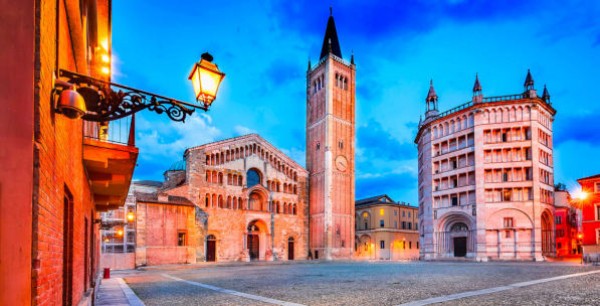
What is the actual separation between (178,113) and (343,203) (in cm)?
4841

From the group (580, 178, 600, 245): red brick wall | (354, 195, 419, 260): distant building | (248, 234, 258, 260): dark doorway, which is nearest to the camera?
(580, 178, 600, 245): red brick wall

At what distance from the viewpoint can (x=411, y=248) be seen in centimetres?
7025

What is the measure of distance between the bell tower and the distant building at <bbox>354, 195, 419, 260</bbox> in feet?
49.4

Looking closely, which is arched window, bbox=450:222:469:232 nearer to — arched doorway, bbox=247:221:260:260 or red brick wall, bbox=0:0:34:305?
arched doorway, bbox=247:221:260:260

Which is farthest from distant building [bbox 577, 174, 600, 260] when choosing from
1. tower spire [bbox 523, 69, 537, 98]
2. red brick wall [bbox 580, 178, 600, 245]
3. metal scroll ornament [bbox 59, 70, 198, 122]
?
metal scroll ornament [bbox 59, 70, 198, 122]

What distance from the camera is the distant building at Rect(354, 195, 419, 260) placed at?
2601 inches

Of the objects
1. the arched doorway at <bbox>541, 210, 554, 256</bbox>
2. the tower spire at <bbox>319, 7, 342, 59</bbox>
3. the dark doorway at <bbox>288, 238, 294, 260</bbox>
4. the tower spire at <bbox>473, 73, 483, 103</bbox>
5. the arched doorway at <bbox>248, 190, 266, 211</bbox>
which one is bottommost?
the dark doorway at <bbox>288, 238, 294, 260</bbox>

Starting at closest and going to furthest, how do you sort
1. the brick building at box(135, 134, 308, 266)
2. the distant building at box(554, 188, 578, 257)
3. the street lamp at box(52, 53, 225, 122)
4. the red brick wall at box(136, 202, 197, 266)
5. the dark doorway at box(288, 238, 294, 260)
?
the street lamp at box(52, 53, 225, 122), the red brick wall at box(136, 202, 197, 266), the brick building at box(135, 134, 308, 266), the dark doorway at box(288, 238, 294, 260), the distant building at box(554, 188, 578, 257)

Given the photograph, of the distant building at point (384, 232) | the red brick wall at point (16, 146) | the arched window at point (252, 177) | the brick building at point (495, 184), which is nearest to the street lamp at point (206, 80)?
the red brick wall at point (16, 146)

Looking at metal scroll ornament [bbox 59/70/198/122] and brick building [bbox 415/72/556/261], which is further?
brick building [bbox 415/72/556/261]

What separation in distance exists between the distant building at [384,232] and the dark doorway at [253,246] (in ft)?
72.6

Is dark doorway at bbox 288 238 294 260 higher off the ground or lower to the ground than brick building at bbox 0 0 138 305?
lower

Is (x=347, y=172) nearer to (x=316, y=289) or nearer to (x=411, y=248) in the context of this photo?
(x=411, y=248)

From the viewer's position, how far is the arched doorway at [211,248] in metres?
43.5
